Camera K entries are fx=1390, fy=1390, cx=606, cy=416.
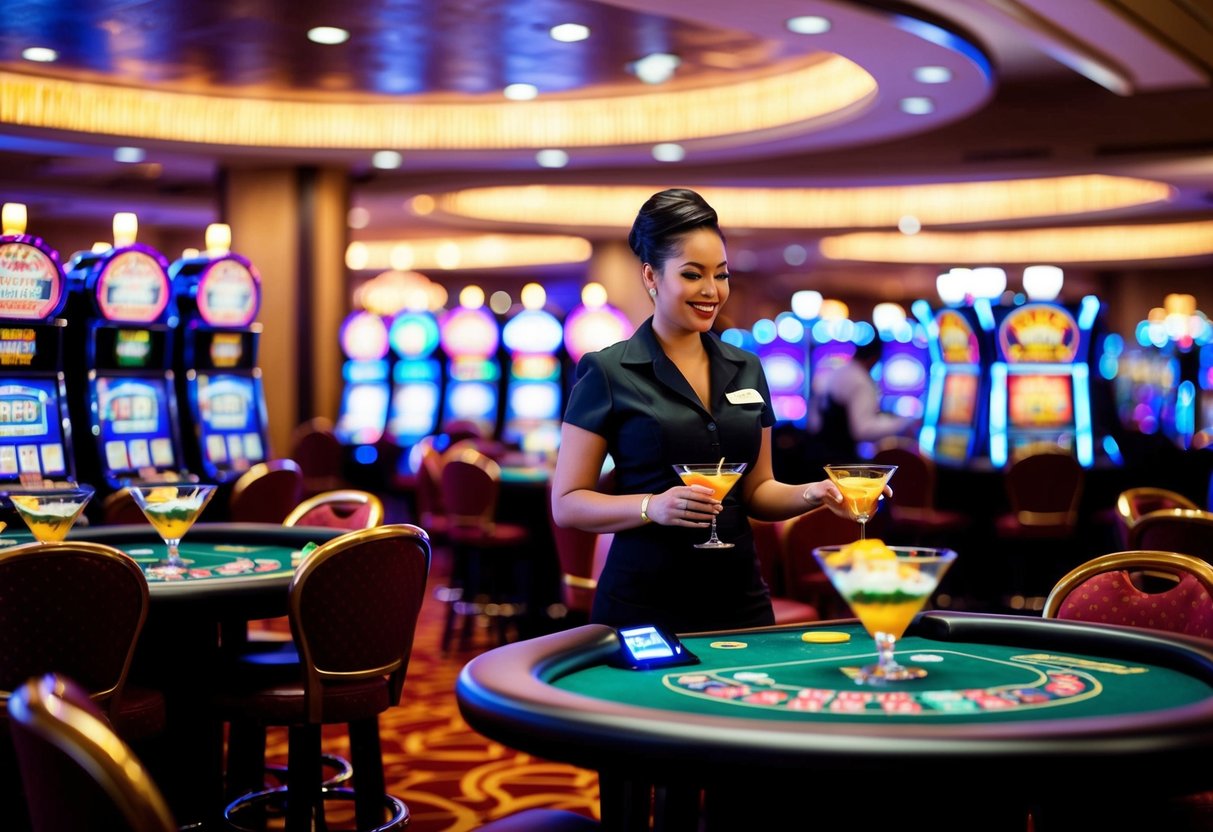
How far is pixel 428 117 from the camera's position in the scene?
8.80 m

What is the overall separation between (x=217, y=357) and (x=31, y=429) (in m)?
1.40

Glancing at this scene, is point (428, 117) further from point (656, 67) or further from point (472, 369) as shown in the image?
point (472, 369)

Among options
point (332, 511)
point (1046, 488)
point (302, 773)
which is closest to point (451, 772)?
point (332, 511)

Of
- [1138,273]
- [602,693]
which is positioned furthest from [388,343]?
[1138,273]

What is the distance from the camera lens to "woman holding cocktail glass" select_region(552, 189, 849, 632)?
2.43m

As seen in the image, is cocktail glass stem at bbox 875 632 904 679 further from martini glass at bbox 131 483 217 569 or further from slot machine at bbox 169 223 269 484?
slot machine at bbox 169 223 269 484

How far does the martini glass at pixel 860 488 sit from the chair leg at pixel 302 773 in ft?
4.64

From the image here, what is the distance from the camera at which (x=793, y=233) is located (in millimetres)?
14367

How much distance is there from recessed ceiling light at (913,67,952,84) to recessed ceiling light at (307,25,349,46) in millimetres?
2845

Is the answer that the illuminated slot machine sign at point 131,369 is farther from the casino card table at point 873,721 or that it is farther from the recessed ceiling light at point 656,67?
the casino card table at point 873,721

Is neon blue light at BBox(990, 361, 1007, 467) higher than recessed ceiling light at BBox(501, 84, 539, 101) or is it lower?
lower

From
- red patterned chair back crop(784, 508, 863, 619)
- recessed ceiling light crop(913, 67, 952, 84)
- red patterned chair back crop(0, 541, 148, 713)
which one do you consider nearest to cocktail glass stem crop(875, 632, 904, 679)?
red patterned chair back crop(0, 541, 148, 713)

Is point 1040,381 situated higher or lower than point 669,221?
lower

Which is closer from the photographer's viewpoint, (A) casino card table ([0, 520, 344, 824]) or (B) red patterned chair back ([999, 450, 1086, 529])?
(A) casino card table ([0, 520, 344, 824])
